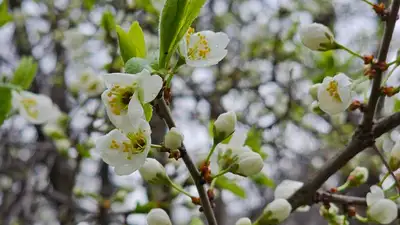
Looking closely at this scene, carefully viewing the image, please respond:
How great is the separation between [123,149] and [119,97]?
14 cm

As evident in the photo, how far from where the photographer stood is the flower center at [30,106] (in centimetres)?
216

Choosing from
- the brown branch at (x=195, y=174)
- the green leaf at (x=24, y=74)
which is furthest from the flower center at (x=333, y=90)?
the green leaf at (x=24, y=74)

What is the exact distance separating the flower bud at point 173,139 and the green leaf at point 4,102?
891 mm

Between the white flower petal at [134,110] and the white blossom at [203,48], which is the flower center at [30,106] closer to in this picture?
the white blossom at [203,48]

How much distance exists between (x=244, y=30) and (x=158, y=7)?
5.04ft

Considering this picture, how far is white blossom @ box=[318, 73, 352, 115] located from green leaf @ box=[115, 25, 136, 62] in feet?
1.49

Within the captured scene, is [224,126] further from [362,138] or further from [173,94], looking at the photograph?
[173,94]

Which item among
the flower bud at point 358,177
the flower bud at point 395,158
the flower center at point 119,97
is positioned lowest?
the flower bud at point 358,177

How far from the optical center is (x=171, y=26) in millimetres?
949

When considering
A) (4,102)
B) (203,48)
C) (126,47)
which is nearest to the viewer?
(126,47)

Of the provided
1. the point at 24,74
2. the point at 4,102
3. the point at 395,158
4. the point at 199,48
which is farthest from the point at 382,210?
the point at 24,74

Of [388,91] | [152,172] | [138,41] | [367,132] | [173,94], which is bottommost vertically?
[173,94]

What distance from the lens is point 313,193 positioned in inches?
50.7

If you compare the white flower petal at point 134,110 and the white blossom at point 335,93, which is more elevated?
the white flower petal at point 134,110
